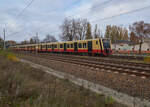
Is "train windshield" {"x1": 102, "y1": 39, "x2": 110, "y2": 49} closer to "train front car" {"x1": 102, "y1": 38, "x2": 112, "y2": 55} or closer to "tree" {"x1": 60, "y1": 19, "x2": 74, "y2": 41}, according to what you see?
"train front car" {"x1": 102, "y1": 38, "x2": 112, "y2": 55}

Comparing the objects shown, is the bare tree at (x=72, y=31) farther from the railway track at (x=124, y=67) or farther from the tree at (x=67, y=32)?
the railway track at (x=124, y=67)

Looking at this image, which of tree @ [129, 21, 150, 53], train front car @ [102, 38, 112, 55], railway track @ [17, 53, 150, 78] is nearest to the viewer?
railway track @ [17, 53, 150, 78]

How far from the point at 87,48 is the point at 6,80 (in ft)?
61.4

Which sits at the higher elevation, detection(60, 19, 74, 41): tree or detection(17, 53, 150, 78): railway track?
detection(60, 19, 74, 41): tree

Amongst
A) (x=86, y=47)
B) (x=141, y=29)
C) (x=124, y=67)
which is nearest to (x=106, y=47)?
(x=86, y=47)

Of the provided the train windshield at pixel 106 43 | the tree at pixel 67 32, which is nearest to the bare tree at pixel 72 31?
the tree at pixel 67 32

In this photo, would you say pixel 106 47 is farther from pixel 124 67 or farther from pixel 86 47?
pixel 124 67

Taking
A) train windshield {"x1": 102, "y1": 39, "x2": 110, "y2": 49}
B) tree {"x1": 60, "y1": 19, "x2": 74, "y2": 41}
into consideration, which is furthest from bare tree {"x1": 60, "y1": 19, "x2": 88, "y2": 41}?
train windshield {"x1": 102, "y1": 39, "x2": 110, "y2": 49}

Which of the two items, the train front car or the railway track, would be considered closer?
the railway track

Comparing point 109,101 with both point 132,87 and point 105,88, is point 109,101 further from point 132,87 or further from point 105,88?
point 132,87

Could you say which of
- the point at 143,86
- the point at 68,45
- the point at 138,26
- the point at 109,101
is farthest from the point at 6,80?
the point at 138,26

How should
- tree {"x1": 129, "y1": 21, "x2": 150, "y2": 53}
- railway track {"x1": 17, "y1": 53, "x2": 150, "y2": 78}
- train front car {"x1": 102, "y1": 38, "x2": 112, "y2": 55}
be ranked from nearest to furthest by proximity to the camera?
railway track {"x1": 17, "y1": 53, "x2": 150, "y2": 78}
train front car {"x1": 102, "y1": 38, "x2": 112, "y2": 55}
tree {"x1": 129, "y1": 21, "x2": 150, "y2": 53}

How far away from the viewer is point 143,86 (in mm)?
6000

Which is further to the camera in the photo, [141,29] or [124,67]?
[141,29]
